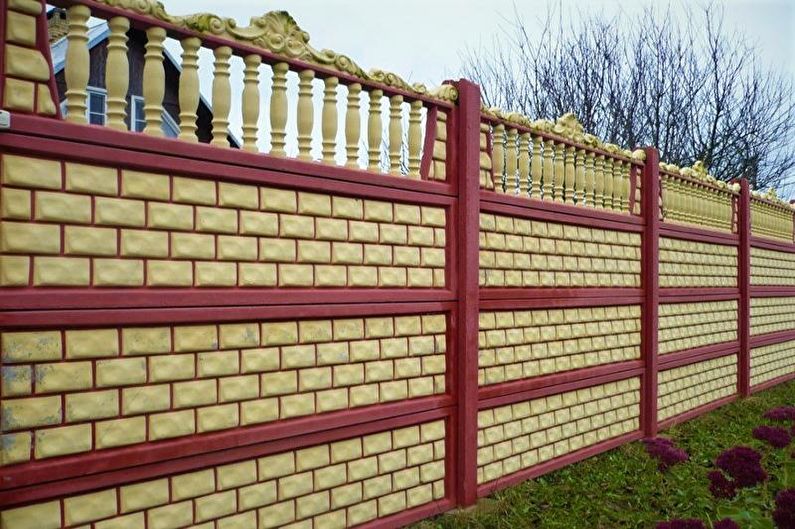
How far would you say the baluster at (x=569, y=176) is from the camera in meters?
5.18

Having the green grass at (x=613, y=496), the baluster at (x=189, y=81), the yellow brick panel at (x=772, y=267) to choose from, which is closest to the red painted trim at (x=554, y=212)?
the green grass at (x=613, y=496)

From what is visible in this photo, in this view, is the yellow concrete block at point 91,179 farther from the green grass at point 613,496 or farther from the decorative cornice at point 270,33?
the green grass at point 613,496

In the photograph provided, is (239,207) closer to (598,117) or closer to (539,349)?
(539,349)

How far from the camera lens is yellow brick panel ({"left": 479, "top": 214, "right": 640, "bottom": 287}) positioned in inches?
172

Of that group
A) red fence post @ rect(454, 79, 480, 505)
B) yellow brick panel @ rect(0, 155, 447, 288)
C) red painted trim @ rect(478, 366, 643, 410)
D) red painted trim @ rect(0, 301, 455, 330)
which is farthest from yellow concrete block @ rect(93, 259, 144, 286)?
red painted trim @ rect(478, 366, 643, 410)

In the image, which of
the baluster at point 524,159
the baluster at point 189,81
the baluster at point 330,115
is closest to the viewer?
the baluster at point 189,81

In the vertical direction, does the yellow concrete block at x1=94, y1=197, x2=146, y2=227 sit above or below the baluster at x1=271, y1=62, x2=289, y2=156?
below

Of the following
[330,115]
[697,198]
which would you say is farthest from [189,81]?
[697,198]

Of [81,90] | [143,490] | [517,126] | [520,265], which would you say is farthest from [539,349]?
[81,90]

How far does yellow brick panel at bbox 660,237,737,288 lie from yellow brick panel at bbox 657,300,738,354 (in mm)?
222

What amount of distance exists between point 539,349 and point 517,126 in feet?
5.00

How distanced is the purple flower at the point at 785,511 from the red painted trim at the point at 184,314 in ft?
6.80

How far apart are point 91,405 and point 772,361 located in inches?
351

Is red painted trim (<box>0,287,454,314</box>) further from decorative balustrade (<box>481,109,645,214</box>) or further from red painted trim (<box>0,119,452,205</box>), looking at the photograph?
decorative balustrade (<box>481,109,645,214</box>)
